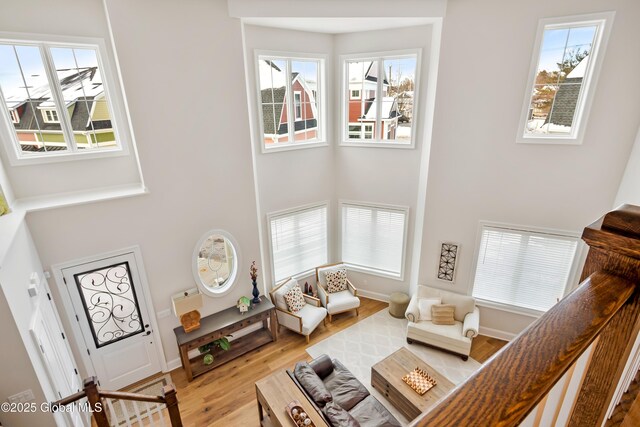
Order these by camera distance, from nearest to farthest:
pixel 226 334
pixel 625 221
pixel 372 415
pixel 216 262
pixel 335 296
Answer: pixel 625 221 < pixel 372 415 < pixel 226 334 < pixel 216 262 < pixel 335 296

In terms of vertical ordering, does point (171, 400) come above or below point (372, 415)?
above

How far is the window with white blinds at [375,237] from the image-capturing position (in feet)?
23.9

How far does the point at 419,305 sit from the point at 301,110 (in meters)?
4.68

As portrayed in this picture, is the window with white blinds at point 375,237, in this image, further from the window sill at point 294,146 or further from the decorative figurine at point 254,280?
the decorative figurine at point 254,280

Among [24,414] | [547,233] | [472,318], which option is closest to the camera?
[24,414]

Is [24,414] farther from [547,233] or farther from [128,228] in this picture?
[547,233]

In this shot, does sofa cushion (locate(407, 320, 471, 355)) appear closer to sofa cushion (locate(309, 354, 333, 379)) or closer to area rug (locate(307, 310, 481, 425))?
area rug (locate(307, 310, 481, 425))

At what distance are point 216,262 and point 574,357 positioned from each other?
19.6ft

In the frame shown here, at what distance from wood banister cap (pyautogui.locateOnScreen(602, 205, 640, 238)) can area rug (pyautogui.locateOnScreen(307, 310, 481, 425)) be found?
211 inches

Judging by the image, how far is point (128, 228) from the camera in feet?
16.7

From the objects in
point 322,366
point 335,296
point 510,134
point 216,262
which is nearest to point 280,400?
Result: point 322,366

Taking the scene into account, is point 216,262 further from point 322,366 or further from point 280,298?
point 322,366

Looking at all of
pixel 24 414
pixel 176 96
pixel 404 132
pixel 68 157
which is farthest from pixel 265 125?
pixel 24 414

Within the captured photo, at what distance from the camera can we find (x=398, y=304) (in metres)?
7.20
